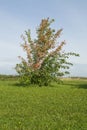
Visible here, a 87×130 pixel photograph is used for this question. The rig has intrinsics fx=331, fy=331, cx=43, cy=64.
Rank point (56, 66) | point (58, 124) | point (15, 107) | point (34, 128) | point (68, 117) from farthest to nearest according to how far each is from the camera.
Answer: point (56, 66), point (15, 107), point (68, 117), point (58, 124), point (34, 128)

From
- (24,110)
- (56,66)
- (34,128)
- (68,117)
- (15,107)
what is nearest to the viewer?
(34,128)

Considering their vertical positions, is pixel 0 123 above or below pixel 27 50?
below

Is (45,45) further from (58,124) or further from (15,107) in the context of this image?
(58,124)

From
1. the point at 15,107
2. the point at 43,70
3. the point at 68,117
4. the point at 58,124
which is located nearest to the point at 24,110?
the point at 15,107

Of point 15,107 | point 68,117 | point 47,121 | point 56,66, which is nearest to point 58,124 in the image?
point 47,121

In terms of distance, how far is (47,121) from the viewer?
1967 centimetres

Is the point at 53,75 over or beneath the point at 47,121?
over

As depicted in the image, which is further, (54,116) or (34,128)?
(54,116)

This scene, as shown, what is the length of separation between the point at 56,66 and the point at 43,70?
237cm

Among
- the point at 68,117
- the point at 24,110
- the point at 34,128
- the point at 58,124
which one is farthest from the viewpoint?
the point at 24,110

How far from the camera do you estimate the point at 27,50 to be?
6028 cm

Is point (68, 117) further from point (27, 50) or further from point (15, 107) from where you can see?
point (27, 50)

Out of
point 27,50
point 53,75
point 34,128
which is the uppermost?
point 27,50

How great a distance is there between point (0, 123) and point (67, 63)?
132 ft
